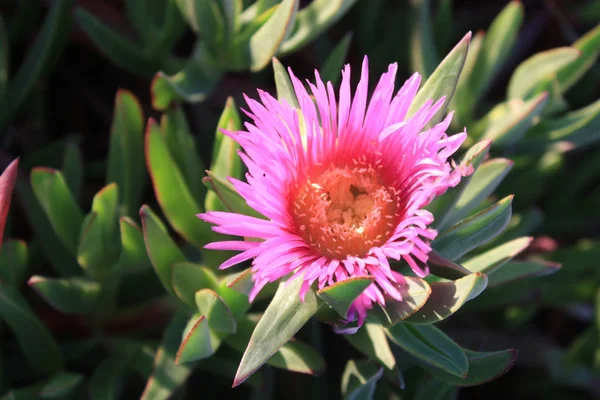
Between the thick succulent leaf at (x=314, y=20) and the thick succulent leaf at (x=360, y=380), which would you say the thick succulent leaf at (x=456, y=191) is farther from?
the thick succulent leaf at (x=314, y=20)

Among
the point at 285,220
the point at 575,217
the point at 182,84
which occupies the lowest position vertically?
the point at 575,217

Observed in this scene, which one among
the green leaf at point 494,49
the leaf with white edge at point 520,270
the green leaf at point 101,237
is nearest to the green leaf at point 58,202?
the green leaf at point 101,237

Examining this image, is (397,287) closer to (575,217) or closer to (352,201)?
(352,201)

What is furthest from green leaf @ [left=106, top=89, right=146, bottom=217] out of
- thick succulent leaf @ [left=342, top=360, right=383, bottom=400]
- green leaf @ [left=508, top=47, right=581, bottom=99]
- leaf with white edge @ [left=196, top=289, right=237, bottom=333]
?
green leaf @ [left=508, top=47, right=581, bottom=99]

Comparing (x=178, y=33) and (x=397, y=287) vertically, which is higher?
(x=178, y=33)

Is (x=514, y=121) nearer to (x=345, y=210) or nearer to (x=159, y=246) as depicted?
(x=345, y=210)

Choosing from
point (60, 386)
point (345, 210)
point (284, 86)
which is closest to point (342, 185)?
point (345, 210)

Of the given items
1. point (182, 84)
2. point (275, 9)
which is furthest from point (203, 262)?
point (275, 9)
